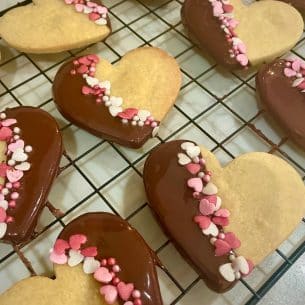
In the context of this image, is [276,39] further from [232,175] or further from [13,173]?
[13,173]

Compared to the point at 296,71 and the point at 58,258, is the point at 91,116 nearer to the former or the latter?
the point at 58,258

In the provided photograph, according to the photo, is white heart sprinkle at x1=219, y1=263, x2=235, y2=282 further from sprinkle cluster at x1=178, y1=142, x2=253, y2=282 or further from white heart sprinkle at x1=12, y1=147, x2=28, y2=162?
white heart sprinkle at x1=12, y1=147, x2=28, y2=162

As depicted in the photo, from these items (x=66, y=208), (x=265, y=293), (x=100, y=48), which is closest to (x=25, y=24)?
(x=100, y=48)

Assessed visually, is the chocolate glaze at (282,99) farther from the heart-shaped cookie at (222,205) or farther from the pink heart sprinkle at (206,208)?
the pink heart sprinkle at (206,208)

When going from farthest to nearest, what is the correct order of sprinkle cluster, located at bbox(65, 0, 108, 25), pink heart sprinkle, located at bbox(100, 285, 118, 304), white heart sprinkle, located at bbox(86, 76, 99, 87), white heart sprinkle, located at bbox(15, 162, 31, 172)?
sprinkle cluster, located at bbox(65, 0, 108, 25)
white heart sprinkle, located at bbox(86, 76, 99, 87)
white heart sprinkle, located at bbox(15, 162, 31, 172)
pink heart sprinkle, located at bbox(100, 285, 118, 304)

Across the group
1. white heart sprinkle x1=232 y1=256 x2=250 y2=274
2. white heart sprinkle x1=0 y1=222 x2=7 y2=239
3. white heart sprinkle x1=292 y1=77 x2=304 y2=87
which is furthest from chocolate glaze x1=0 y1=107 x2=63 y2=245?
white heart sprinkle x1=292 y1=77 x2=304 y2=87

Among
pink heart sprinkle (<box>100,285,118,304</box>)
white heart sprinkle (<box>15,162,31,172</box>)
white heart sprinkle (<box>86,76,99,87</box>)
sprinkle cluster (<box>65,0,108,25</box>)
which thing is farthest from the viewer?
sprinkle cluster (<box>65,0,108,25</box>)

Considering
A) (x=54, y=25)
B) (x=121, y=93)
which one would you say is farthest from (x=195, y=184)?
(x=54, y=25)

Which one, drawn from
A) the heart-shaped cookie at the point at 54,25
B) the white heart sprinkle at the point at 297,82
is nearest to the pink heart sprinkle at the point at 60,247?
the heart-shaped cookie at the point at 54,25
